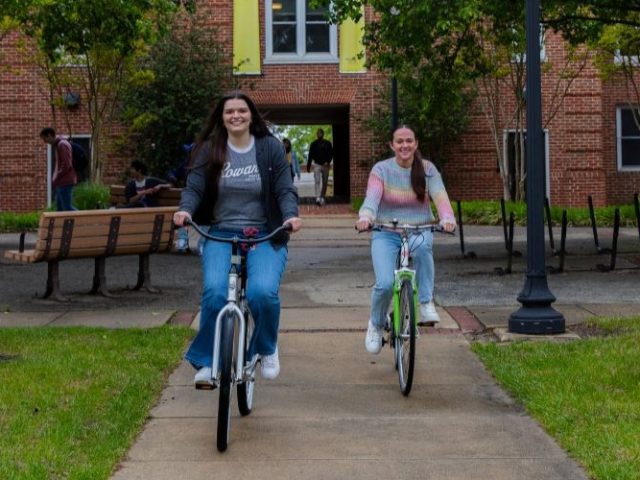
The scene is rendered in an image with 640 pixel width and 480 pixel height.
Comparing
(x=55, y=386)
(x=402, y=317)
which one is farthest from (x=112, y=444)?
(x=402, y=317)

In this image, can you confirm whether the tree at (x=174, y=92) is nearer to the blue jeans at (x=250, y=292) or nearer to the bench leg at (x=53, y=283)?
the bench leg at (x=53, y=283)

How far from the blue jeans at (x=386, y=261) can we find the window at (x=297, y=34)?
2056 centimetres

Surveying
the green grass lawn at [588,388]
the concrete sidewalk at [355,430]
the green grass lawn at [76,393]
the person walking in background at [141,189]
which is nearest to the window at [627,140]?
the person walking in background at [141,189]

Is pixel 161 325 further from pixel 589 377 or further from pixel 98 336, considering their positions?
pixel 589 377

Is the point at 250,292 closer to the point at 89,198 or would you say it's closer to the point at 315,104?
the point at 89,198

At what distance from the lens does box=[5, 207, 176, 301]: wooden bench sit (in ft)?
38.9

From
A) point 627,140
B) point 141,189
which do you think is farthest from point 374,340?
point 627,140

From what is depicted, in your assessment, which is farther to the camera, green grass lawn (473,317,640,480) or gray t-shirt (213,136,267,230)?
gray t-shirt (213,136,267,230)

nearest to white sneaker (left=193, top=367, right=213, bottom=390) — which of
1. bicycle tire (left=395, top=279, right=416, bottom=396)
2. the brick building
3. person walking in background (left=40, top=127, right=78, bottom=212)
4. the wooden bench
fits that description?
bicycle tire (left=395, top=279, right=416, bottom=396)

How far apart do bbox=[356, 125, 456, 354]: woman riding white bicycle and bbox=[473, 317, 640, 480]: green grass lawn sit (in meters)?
0.93

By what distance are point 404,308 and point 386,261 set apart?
21.2 inches

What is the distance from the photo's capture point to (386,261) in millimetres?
8227

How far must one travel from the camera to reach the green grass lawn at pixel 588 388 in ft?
19.6

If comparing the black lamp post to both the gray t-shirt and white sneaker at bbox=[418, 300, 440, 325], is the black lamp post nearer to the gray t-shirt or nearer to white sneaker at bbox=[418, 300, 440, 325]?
white sneaker at bbox=[418, 300, 440, 325]
